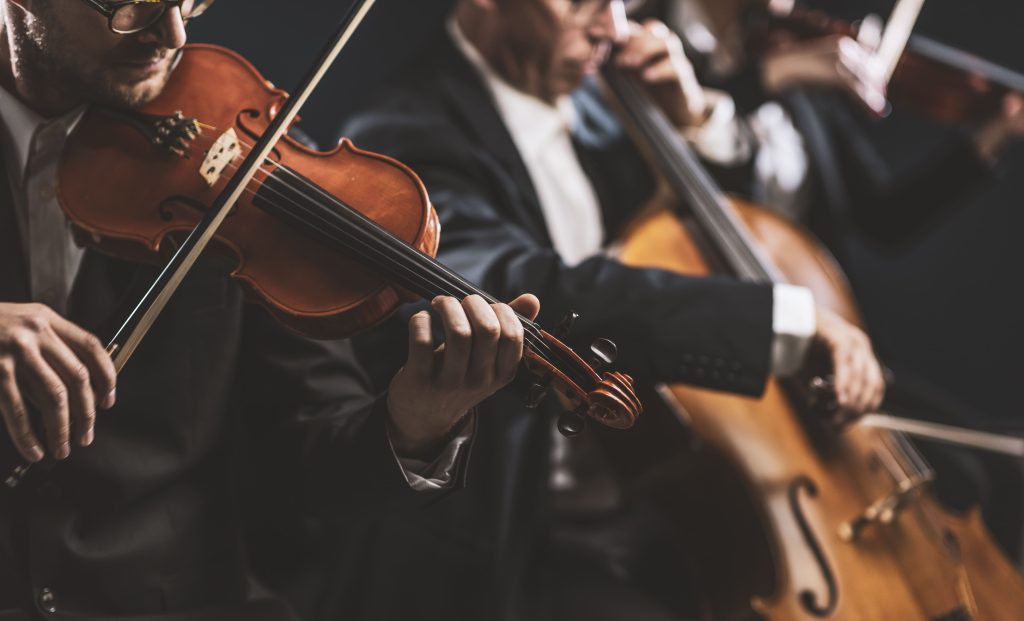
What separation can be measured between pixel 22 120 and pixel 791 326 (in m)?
0.86

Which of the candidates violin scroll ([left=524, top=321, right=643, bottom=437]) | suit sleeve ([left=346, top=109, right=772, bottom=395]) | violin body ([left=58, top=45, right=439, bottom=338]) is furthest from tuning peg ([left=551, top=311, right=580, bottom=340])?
suit sleeve ([left=346, top=109, right=772, bottom=395])

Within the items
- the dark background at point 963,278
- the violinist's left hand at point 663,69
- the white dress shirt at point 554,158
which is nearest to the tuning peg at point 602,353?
the white dress shirt at point 554,158

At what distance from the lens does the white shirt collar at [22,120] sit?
2.46ft

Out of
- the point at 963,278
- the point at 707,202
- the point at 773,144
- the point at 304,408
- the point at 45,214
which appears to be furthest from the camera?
the point at 963,278

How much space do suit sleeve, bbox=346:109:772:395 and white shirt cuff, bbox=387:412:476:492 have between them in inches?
11.5

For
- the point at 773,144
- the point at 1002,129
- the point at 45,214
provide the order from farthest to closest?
1. the point at 773,144
2. the point at 1002,129
3. the point at 45,214

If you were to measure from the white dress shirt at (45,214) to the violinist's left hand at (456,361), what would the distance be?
5 cm

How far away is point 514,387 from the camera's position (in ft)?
3.50

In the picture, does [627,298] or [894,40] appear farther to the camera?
[894,40]

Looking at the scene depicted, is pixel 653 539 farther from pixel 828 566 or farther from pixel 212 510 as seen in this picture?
pixel 212 510

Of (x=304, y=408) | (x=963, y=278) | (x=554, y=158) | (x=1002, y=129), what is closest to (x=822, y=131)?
(x=1002, y=129)

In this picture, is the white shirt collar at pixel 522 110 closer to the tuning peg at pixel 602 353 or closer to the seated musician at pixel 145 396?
the seated musician at pixel 145 396

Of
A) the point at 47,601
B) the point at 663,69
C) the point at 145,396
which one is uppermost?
the point at 663,69

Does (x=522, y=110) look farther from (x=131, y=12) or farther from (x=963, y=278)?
(x=963, y=278)
